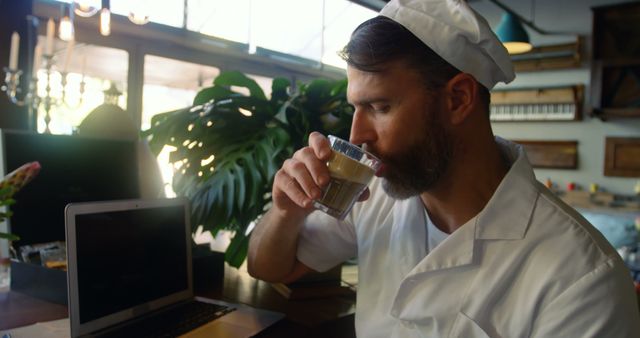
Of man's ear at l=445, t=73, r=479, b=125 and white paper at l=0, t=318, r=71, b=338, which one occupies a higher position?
man's ear at l=445, t=73, r=479, b=125

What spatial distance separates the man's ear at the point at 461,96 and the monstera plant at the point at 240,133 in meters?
0.55

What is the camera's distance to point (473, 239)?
105 cm

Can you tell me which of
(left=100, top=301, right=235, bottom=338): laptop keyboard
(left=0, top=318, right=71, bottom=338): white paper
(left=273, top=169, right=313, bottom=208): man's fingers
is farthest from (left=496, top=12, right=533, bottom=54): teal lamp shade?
(left=0, top=318, right=71, bottom=338): white paper

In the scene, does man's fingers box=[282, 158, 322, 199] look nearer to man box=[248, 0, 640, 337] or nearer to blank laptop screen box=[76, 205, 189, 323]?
man box=[248, 0, 640, 337]

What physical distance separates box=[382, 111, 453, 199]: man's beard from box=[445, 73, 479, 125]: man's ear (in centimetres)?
5

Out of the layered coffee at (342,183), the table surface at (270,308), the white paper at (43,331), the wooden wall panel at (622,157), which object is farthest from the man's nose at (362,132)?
the wooden wall panel at (622,157)

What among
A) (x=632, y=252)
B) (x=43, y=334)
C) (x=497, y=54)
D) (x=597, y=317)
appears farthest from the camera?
(x=632, y=252)

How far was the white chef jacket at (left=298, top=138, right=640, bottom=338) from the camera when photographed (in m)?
0.91

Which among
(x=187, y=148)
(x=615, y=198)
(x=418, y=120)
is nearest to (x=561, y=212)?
(x=418, y=120)

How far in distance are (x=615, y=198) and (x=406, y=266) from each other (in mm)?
6230

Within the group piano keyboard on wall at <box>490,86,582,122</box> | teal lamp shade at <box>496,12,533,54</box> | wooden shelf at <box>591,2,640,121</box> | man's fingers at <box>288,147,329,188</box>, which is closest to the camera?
man's fingers at <box>288,147,329,188</box>

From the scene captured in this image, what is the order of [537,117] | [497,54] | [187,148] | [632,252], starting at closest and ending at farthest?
[497,54] → [187,148] → [632,252] → [537,117]

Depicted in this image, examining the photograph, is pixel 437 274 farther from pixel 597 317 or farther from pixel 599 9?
pixel 599 9

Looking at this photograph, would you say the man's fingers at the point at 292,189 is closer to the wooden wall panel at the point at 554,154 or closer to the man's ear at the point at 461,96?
the man's ear at the point at 461,96
